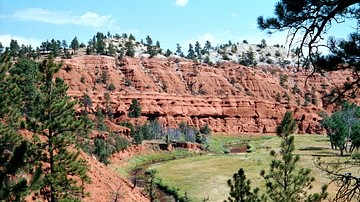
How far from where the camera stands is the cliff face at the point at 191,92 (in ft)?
436

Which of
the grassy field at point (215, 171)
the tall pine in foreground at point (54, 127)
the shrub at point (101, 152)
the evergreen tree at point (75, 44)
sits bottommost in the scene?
the grassy field at point (215, 171)

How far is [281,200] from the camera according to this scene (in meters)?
23.6

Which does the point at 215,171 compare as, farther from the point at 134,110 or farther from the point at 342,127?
the point at 134,110

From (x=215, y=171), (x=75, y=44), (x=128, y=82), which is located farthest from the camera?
(x=75, y=44)

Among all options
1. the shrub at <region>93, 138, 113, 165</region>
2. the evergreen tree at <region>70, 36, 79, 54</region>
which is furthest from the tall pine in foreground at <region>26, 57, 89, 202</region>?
the evergreen tree at <region>70, 36, 79, 54</region>

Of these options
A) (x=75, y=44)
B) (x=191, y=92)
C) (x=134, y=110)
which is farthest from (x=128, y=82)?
(x=75, y=44)

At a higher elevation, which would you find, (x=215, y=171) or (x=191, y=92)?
(x=191, y=92)

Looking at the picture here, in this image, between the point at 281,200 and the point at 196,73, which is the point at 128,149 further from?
the point at 196,73

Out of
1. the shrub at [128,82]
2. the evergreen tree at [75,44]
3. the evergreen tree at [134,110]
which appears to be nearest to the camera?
the evergreen tree at [134,110]

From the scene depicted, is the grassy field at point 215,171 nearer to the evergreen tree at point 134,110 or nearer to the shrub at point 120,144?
the shrub at point 120,144

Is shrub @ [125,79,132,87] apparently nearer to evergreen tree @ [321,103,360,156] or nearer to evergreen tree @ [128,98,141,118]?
evergreen tree @ [128,98,141,118]

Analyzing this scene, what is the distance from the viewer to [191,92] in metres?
160

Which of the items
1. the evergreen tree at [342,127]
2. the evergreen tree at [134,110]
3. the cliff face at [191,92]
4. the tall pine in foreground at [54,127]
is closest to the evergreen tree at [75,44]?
the cliff face at [191,92]

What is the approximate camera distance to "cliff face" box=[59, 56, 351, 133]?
13300cm
